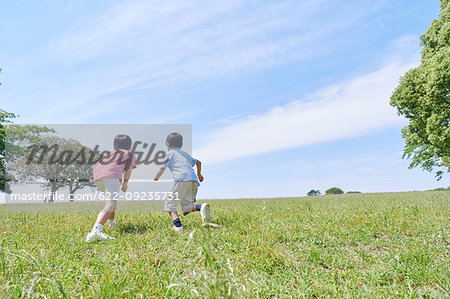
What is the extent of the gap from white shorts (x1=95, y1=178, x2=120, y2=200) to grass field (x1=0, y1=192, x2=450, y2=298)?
814 mm

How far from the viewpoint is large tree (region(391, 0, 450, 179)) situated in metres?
18.5

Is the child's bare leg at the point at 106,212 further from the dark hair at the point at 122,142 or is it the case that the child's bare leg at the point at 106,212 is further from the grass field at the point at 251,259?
the dark hair at the point at 122,142

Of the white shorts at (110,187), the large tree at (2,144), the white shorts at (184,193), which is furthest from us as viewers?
the large tree at (2,144)

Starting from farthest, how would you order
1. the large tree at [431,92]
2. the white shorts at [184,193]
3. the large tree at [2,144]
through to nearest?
the large tree at [2,144] < the large tree at [431,92] < the white shorts at [184,193]

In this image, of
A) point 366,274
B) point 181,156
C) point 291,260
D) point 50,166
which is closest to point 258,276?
point 291,260

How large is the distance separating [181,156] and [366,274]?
4.95 m

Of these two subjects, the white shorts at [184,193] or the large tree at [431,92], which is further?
the large tree at [431,92]

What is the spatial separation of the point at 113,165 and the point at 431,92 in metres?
20.7

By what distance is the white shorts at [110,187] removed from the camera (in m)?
6.62

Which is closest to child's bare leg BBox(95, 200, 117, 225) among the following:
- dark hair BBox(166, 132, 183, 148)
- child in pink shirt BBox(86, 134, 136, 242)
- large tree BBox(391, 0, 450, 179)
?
child in pink shirt BBox(86, 134, 136, 242)

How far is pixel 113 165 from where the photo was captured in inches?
272

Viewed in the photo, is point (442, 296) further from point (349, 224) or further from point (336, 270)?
point (349, 224)

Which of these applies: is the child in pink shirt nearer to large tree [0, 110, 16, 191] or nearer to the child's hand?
the child's hand

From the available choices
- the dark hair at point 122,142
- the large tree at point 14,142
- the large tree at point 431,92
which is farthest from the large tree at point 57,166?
the large tree at point 431,92
